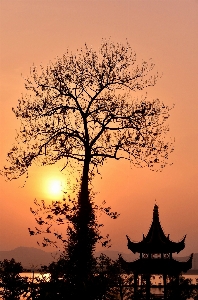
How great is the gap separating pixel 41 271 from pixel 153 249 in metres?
12.6

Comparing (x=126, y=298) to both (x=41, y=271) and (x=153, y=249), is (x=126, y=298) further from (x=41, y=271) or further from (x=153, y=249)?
(x=41, y=271)

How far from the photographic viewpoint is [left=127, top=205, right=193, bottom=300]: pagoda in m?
34.4

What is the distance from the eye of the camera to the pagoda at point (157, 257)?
34.4 metres

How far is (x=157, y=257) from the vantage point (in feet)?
114

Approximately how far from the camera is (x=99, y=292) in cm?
2145

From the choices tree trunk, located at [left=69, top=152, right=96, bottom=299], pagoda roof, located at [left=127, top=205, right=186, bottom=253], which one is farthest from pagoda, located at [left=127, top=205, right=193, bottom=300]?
tree trunk, located at [left=69, top=152, right=96, bottom=299]

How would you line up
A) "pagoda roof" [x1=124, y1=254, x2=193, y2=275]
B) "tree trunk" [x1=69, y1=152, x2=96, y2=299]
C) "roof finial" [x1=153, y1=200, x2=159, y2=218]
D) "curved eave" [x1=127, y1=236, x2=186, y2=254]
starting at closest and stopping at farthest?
"tree trunk" [x1=69, y1=152, x2=96, y2=299] < "pagoda roof" [x1=124, y1=254, x2=193, y2=275] < "curved eave" [x1=127, y1=236, x2=186, y2=254] < "roof finial" [x1=153, y1=200, x2=159, y2=218]

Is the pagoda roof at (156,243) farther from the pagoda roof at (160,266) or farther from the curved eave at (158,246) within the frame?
the pagoda roof at (160,266)

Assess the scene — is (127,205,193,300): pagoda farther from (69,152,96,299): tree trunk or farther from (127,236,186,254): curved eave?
(69,152,96,299): tree trunk

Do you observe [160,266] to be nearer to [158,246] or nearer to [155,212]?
[158,246]

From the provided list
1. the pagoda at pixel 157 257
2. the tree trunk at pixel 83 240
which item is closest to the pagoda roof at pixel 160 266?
the pagoda at pixel 157 257

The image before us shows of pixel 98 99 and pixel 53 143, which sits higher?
pixel 98 99

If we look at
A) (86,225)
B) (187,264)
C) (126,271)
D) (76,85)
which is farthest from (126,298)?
(76,85)

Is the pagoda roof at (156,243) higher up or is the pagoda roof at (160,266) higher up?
the pagoda roof at (156,243)
